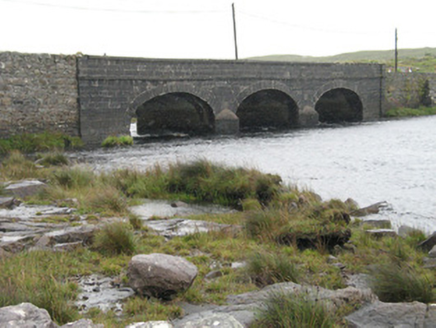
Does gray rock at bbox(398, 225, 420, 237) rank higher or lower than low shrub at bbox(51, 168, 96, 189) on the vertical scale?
lower

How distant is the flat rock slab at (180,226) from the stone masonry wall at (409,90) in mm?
33102

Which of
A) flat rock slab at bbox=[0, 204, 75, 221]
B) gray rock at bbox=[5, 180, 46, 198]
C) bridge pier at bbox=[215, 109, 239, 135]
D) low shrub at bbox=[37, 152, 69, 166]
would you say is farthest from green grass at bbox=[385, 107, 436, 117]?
flat rock slab at bbox=[0, 204, 75, 221]

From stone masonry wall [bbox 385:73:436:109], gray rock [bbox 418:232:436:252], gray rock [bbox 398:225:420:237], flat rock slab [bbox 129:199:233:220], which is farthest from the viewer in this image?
stone masonry wall [bbox 385:73:436:109]

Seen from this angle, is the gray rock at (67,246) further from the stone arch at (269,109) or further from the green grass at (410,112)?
Answer: the green grass at (410,112)

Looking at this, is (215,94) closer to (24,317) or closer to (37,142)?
(37,142)

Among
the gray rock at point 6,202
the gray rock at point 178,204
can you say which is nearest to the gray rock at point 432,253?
the gray rock at point 178,204

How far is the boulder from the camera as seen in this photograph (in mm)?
4750

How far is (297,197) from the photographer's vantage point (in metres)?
9.98

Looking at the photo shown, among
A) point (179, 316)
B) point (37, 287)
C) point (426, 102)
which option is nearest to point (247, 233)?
point (179, 316)

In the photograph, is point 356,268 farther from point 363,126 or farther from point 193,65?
point 363,126

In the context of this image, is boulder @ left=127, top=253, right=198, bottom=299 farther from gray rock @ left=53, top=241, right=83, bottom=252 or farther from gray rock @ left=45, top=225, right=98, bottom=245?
gray rock @ left=45, top=225, right=98, bottom=245

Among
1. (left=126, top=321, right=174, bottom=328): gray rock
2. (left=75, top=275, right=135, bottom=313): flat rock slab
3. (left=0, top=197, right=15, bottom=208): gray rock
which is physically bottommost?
(left=75, top=275, right=135, bottom=313): flat rock slab

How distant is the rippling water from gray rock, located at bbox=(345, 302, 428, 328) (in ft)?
15.5

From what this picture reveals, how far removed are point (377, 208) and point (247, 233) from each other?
156 inches
